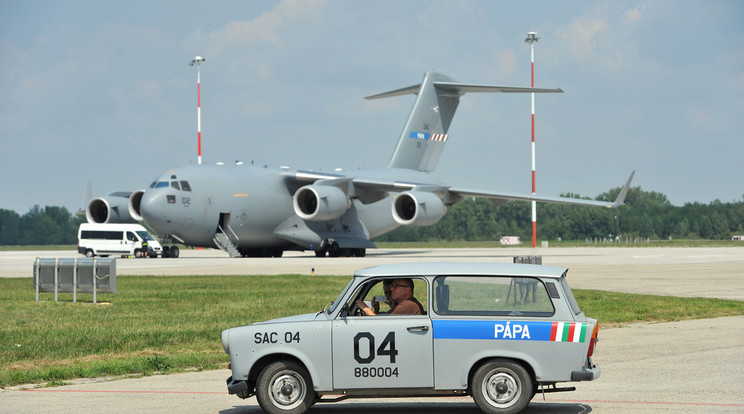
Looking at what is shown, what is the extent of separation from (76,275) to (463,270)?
14420 mm

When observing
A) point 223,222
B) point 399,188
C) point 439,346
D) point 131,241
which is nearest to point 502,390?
point 439,346

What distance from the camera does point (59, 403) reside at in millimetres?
10273

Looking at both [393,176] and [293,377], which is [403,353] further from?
[393,176]

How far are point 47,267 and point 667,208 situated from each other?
82777mm

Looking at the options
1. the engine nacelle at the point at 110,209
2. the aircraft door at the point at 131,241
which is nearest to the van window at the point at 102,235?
the aircraft door at the point at 131,241

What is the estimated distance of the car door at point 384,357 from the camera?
9.34 meters

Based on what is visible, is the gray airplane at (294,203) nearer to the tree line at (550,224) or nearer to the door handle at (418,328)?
the tree line at (550,224)

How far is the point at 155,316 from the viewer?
1891 cm

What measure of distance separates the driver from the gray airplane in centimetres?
3516

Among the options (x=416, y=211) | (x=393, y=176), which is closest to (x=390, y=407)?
(x=416, y=211)

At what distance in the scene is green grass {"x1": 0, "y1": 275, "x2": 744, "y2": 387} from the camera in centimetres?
1334

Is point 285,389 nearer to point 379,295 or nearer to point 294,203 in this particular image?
point 379,295

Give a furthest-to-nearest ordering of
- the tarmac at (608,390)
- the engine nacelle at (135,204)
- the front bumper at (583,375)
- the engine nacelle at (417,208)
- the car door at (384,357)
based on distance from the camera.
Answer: the engine nacelle at (135,204), the engine nacelle at (417,208), the tarmac at (608,390), the car door at (384,357), the front bumper at (583,375)

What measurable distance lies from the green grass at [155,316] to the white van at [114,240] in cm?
2636
